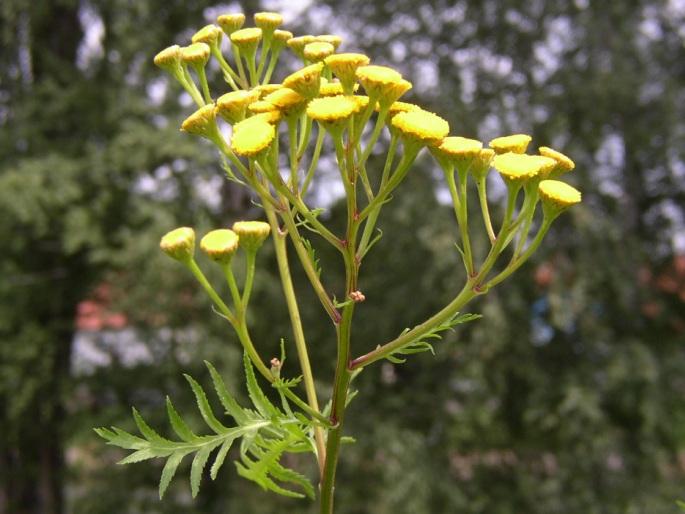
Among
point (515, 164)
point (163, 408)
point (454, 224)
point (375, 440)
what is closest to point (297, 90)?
point (515, 164)

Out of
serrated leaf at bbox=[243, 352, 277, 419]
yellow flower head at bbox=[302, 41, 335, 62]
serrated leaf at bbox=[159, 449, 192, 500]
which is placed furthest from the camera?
yellow flower head at bbox=[302, 41, 335, 62]

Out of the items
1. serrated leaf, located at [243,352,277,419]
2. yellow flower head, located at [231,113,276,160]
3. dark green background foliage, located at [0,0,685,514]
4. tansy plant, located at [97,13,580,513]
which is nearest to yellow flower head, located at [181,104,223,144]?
tansy plant, located at [97,13,580,513]

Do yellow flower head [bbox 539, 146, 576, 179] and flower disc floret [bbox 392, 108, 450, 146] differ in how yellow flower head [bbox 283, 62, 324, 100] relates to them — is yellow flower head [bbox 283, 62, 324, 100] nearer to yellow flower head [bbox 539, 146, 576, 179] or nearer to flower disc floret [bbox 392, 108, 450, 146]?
flower disc floret [bbox 392, 108, 450, 146]

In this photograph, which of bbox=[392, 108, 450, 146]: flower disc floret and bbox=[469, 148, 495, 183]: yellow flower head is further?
bbox=[469, 148, 495, 183]: yellow flower head

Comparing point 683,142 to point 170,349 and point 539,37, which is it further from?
point 170,349

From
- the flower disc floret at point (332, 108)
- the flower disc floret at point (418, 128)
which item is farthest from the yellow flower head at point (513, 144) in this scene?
the flower disc floret at point (332, 108)

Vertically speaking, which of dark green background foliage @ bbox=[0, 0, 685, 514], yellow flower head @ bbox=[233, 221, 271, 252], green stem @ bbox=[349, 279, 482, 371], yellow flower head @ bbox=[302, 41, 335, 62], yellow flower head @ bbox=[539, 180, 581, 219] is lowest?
dark green background foliage @ bbox=[0, 0, 685, 514]

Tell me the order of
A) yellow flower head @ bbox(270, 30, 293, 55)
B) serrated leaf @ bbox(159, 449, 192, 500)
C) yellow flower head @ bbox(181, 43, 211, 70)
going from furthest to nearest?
yellow flower head @ bbox(270, 30, 293, 55)
yellow flower head @ bbox(181, 43, 211, 70)
serrated leaf @ bbox(159, 449, 192, 500)
